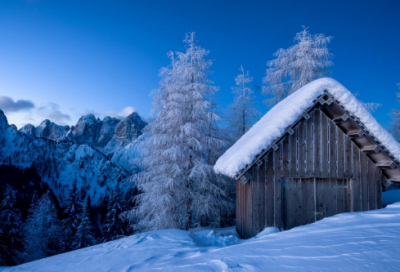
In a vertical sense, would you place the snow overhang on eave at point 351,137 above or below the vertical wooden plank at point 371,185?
above

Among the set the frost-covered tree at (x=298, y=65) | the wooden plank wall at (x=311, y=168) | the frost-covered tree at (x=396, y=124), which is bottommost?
the wooden plank wall at (x=311, y=168)

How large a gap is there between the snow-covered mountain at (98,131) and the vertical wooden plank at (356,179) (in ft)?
424

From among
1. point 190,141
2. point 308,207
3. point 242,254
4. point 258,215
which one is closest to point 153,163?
point 190,141

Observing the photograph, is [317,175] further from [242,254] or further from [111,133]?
[111,133]

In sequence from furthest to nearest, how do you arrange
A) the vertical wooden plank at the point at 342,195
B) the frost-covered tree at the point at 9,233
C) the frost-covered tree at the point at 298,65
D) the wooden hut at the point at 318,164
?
the frost-covered tree at the point at 9,233 → the frost-covered tree at the point at 298,65 → the vertical wooden plank at the point at 342,195 → the wooden hut at the point at 318,164

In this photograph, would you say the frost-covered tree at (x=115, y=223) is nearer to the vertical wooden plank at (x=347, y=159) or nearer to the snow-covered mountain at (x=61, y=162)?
the vertical wooden plank at (x=347, y=159)

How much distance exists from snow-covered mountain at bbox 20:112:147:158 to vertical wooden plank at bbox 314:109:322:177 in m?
129

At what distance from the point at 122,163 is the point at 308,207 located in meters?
105

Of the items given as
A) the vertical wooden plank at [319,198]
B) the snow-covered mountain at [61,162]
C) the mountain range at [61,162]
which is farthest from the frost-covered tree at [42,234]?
the snow-covered mountain at [61,162]

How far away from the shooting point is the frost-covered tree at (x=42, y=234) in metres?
20.6

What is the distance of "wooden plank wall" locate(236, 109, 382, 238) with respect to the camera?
20.4 ft

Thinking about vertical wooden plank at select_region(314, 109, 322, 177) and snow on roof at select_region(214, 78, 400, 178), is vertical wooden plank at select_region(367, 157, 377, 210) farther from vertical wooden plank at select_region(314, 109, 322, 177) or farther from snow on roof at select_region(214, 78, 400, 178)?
vertical wooden plank at select_region(314, 109, 322, 177)

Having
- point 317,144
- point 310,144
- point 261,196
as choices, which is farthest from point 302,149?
point 261,196

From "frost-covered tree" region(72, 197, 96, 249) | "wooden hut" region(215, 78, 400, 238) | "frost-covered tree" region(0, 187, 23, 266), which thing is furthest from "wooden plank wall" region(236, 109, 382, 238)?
"frost-covered tree" region(0, 187, 23, 266)
